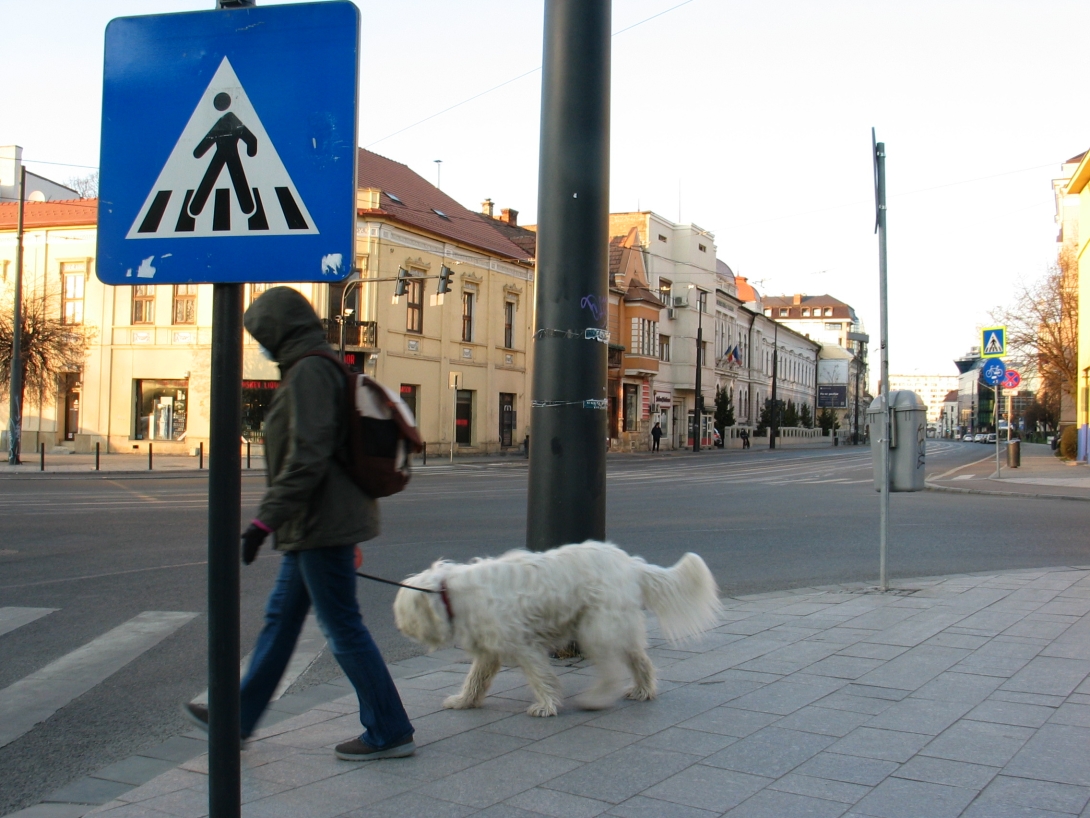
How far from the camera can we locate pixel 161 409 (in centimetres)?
3631

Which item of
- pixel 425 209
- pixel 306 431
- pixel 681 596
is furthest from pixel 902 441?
pixel 425 209

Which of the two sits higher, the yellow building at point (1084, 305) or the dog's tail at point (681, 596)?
the yellow building at point (1084, 305)

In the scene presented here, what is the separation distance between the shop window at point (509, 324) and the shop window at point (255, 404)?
42.7 ft

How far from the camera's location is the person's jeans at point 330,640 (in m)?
3.91

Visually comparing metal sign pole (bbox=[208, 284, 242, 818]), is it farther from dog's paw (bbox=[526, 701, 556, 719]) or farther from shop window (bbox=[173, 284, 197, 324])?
shop window (bbox=[173, 284, 197, 324])

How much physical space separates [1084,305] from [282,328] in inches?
1671

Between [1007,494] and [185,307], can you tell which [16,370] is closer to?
[185,307]

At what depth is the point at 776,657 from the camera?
5.72 meters

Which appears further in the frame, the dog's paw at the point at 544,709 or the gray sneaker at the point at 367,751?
the dog's paw at the point at 544,709

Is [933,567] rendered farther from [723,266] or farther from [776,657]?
[723,266]

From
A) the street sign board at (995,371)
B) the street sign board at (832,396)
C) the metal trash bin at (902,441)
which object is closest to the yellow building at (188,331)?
the street sign board at (995,371)

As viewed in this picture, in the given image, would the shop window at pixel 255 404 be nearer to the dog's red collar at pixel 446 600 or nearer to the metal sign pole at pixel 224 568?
the dog's red collar at pixel 446 600

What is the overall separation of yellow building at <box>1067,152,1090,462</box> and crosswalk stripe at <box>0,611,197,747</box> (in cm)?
3724

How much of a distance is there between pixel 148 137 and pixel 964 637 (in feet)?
18.5
